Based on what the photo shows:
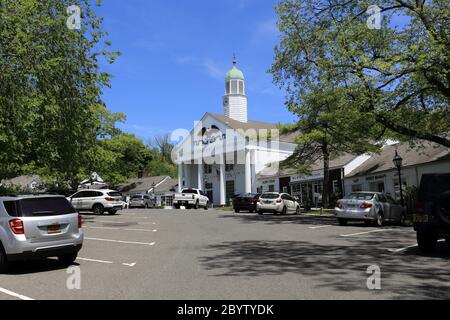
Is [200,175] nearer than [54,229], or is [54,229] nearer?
[54,229]

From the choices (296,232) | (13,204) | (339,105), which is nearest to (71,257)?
(13,204)

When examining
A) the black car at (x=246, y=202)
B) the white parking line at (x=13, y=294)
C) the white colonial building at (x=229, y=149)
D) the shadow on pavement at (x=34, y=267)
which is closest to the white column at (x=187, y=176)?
the white colonial building at (x=229, y=149)

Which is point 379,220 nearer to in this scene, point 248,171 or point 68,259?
Result: point 68,259

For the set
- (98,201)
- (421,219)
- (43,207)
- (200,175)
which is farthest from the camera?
(200,175)

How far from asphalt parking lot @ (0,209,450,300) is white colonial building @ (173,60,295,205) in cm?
3792

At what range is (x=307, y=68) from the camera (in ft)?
84.5

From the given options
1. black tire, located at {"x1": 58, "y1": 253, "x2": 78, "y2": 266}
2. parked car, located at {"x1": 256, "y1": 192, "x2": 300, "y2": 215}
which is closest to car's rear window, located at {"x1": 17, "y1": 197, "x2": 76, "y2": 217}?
black tire, located at {"x1": 58, "y1": 253, "x2": 78, "y2": 266}

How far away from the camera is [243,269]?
32.7 ft

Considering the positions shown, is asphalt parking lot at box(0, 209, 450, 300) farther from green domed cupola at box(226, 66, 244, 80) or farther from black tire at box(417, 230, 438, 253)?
green domed cupola at box(226, 66, 244, 80)

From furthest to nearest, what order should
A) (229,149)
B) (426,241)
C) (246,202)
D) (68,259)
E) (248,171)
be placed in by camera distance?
(229,149), (248,171), (246,202), (426,241), (68,259)

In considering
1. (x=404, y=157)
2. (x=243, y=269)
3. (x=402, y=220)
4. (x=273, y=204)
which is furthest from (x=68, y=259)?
(x=404, y=157)

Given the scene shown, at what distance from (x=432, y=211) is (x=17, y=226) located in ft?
31.0

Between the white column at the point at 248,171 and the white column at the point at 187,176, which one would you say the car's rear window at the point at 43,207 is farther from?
the white column at the point at 187,176
